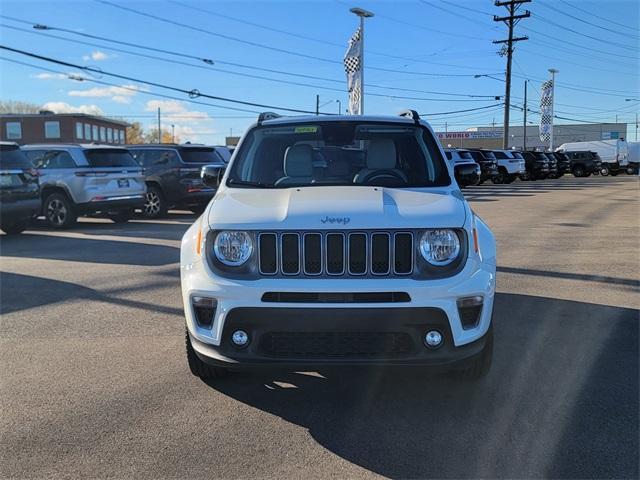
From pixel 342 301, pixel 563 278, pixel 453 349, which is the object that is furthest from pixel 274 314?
pixel 563 278

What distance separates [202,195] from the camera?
15.0 meters

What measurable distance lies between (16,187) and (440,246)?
10017mm

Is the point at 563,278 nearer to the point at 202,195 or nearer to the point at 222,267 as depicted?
the point at 222,267

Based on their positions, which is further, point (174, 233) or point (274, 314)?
point (174, 233)

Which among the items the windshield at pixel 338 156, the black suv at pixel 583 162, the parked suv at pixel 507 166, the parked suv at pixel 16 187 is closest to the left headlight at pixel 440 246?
the windshield at pixel 338 156

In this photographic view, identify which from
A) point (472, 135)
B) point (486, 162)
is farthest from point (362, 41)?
point (472, 135)

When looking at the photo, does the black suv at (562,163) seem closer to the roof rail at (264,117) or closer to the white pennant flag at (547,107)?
the white pennant flag at (547,107)

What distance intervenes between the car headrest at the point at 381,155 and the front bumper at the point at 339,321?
4.99 feet

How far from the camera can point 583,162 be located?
1769 inches

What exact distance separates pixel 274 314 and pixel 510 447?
150cm

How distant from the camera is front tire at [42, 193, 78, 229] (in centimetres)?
Result: 1298

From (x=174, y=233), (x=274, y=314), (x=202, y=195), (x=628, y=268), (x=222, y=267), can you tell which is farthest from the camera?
(x=202, y=195)

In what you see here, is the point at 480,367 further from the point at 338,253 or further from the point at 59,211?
the point at 59,211

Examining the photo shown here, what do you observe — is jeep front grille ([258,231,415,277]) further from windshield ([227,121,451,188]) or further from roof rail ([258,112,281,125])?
roof rail ([258,112,281,125])
